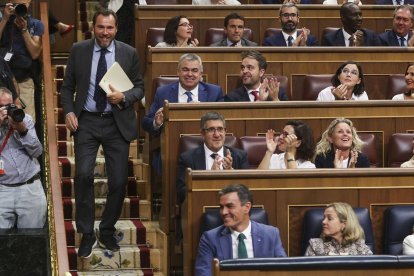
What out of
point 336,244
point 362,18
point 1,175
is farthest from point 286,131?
point 362,18

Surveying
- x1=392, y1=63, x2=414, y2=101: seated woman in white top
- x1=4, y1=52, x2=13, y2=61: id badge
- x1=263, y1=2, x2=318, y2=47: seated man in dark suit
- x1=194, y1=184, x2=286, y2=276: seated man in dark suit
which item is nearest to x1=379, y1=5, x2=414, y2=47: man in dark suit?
x1=263, y1=2, x2=318, y2=47: seated man in dark suit

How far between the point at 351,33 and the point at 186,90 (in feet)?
4.39

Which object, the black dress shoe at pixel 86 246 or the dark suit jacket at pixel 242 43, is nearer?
the black dress shoe at pixel 86 246

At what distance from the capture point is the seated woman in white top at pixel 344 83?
16.6 ft

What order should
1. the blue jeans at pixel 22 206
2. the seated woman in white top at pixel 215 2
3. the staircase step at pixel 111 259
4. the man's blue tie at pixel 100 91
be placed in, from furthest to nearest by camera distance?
the seated woman in white top at pixel 215 2, the man's blue tie at pixel 100 91, the staircase step at pixel 111 259, the blue jeans at pixel 22 206

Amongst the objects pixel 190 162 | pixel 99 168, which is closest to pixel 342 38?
pixel 99 168

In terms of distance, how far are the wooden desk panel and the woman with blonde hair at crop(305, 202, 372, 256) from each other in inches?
9.4

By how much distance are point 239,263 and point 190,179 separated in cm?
75

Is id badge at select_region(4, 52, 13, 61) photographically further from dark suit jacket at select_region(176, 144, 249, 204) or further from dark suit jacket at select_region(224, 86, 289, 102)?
dark suit jacket at select_region(176, 144, 249, 204)

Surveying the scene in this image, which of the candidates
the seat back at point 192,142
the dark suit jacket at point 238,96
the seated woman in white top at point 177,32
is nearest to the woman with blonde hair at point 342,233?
the seat back at point 192,142

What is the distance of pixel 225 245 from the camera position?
12.5 ft

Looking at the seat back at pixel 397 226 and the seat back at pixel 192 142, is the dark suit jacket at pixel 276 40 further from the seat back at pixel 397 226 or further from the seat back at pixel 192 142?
the seat back at pixel 397 226

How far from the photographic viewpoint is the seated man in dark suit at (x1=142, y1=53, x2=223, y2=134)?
4.78 m

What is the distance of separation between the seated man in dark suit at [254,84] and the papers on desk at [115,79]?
52 centimetres
